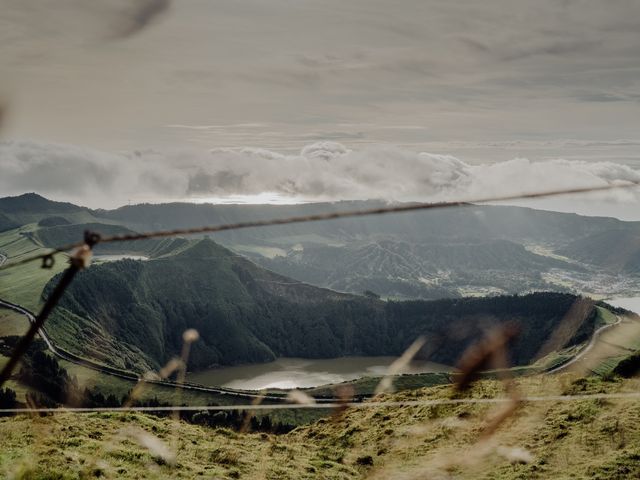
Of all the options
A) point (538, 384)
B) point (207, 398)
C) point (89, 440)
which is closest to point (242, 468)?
point (89, 440)

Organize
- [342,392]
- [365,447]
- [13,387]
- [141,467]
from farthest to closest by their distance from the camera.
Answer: [342,392] → [13,387] → [365,447] → [141,467]

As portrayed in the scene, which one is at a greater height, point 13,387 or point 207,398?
point 13,387

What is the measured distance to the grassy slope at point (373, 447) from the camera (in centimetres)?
2570

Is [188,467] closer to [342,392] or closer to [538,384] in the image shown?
[538,384]

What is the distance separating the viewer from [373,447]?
34719 mm

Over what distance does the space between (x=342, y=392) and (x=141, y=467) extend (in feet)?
524

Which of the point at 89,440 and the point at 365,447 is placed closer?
the point at 89,440

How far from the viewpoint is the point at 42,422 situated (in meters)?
32.6

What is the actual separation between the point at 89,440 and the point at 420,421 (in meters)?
22.2

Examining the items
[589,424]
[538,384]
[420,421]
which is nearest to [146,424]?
[420,421]

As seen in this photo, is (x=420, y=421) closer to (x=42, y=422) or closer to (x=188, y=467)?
(x=188, y=467)

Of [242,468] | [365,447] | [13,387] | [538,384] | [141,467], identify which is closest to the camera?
[141,467]

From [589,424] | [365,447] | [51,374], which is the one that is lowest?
[51,374]

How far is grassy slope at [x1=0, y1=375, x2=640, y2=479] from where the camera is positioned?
2570 cm
